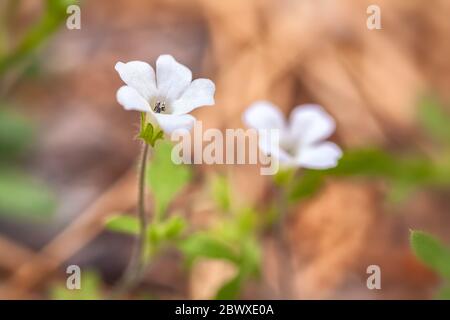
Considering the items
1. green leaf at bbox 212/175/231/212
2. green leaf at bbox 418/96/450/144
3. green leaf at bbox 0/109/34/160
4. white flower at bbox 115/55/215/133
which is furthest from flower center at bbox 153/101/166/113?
green leaf at bbox 418/96/450/144

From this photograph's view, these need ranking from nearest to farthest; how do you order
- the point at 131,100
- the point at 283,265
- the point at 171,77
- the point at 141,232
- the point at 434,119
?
the point at 131,100 → the point at 171,77 → the point at 141,232 → the point at 283,265 → the point at 434,119

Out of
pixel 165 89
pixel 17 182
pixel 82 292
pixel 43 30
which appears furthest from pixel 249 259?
pixel 17 182

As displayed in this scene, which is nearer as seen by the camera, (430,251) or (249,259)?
(430,251)

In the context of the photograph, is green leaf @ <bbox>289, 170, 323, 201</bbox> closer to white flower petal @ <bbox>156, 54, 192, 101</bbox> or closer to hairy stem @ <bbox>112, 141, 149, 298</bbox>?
hairy stem @ <bbox>112, 141, 149, 298</bbox>

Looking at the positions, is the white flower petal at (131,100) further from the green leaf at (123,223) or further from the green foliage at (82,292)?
the green foliage at (82,292)

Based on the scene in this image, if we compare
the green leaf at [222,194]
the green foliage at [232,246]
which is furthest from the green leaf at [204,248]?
the green leaf at [222,194]

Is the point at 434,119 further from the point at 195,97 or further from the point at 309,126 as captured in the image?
the point at 195,97
